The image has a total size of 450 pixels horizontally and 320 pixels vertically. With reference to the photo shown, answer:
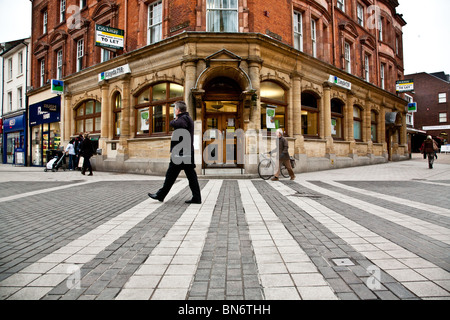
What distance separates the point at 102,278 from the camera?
2.16m

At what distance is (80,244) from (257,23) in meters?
12.5

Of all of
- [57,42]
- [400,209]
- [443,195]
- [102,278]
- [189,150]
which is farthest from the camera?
[57,42]

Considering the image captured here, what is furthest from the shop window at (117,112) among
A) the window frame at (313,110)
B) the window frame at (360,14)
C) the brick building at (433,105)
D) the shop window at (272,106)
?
the brick building at (433,105)

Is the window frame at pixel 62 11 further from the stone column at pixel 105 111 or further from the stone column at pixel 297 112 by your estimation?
the stone column at pixel 297 112

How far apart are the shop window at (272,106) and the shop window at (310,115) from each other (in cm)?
177

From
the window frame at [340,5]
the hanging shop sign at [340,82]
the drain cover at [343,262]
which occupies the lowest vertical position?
the drain cover at [343,262]

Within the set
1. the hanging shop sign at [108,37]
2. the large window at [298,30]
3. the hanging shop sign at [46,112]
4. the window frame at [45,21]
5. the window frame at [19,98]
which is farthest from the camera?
the window frame at [19,98]

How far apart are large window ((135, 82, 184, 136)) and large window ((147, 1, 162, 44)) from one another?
8.59 feet

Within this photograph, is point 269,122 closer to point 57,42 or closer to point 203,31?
point 203,31

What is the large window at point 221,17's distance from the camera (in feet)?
41.2

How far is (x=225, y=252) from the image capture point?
2.78m

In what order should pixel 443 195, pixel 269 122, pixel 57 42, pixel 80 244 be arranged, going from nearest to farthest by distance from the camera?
pixel 80 244 < pixel 443 195 < pixel 269 122 < pixel 57 42

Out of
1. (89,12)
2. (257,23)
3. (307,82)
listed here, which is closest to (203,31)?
(257,23)

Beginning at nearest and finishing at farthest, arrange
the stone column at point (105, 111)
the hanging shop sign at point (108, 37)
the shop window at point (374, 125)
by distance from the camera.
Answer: the hanging shop sign at point (108, 37) → the stone column at point (105, 111) → the shop window at point (374, 125)
